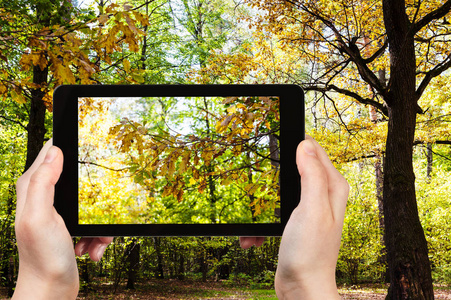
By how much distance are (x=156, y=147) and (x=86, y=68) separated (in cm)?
151

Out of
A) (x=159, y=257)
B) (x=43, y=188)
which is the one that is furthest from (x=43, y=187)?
(x=159, y=257)

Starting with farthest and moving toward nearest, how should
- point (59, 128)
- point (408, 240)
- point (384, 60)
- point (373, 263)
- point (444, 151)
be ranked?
1. point (444, 151)
2. point (373, 263)
3. point (384, 60)
4. point (408, 240)
5. point (59, 128)

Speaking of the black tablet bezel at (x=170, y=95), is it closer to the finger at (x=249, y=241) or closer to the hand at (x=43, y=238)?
the hand at (x=43, y=238)

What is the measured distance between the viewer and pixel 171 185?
206cm

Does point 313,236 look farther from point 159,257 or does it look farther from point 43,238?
point 159,257

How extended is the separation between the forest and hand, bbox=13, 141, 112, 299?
0.18 metres

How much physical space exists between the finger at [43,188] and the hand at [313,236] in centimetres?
87

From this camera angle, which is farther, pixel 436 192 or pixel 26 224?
pixel 436 192

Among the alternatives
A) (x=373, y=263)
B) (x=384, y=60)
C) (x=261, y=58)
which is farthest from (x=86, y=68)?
(x=373, y=263)

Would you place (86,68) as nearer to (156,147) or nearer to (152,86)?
(156,147)

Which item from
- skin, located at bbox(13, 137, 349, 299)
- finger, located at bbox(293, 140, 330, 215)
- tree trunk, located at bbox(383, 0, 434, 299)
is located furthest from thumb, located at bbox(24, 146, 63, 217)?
tree trunk, located at bbox(383, 0, 434, 299)

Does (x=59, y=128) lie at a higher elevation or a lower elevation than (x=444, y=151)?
lower

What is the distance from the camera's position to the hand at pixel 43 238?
1.45 m

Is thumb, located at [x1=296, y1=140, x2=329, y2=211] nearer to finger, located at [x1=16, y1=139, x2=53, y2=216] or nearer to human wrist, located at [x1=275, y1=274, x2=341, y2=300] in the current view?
human wrist, located at [x1=275, y1=274, x2=341, y2=300]
